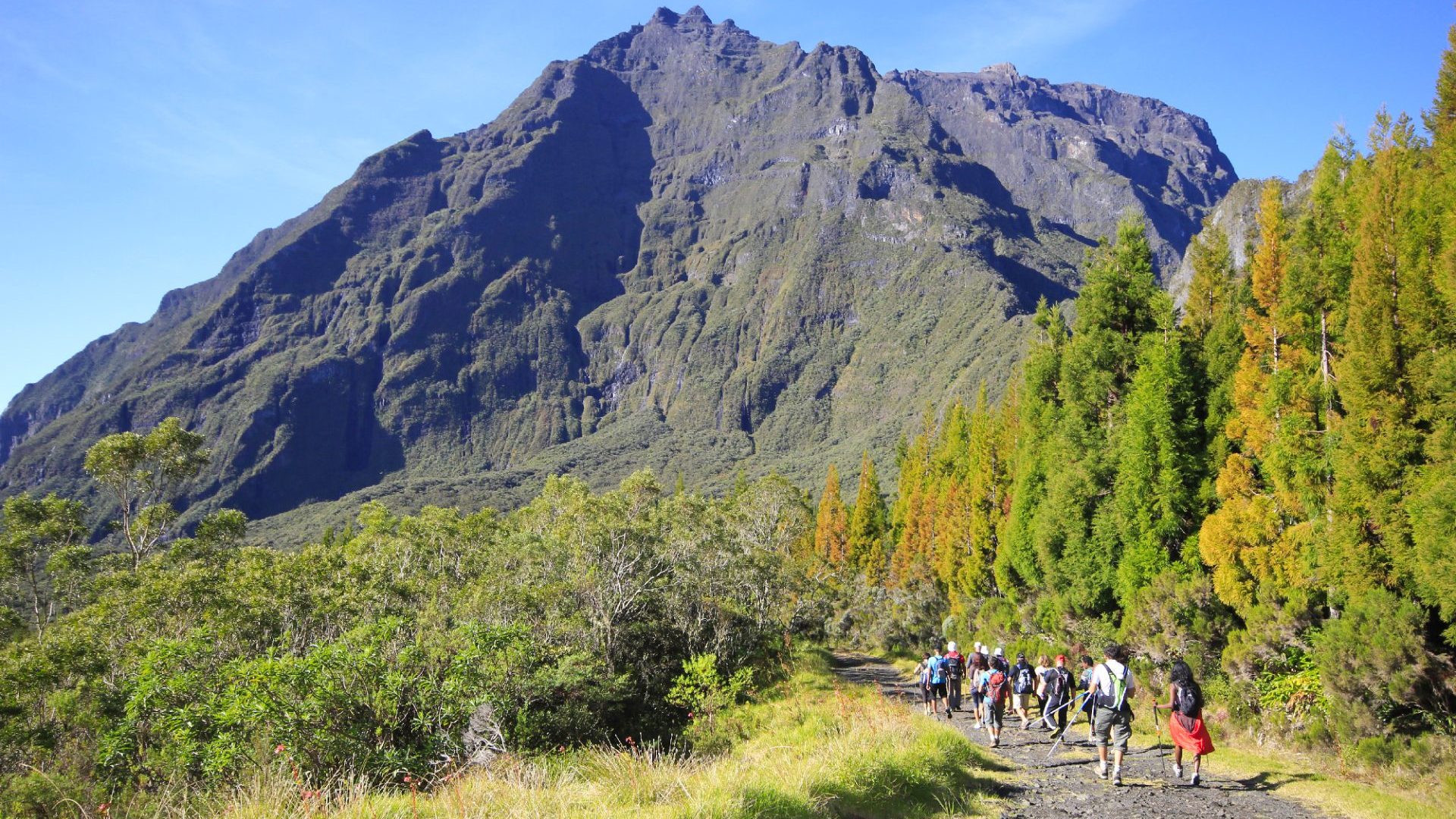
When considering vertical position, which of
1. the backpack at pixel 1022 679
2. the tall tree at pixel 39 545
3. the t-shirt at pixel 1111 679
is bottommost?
the backpack at pixel 1022 679

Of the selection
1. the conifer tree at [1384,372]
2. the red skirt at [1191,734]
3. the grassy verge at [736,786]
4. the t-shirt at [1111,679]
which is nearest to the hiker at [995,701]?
the grassy verge at [736,786]

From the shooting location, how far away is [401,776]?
9781mm

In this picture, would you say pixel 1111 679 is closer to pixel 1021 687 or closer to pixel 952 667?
pixel 1021 687

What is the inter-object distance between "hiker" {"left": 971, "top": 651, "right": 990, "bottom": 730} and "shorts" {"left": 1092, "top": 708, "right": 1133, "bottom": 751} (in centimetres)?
412

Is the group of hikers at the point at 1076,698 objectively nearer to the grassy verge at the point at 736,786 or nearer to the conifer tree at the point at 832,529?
the grassy verge at the point at 736,786

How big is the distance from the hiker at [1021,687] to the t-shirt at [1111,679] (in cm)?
550

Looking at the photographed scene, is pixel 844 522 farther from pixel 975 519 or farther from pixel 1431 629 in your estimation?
pixel 1431 629

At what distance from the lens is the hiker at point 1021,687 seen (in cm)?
1428

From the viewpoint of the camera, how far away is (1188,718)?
9.23 meters

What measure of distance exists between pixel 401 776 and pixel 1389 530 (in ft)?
44.8

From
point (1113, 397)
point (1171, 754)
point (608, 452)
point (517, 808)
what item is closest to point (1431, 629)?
point (1171, 754)

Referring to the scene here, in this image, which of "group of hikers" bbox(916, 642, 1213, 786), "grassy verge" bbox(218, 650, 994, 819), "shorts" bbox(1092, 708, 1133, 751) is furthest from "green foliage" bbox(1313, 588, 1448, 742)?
"grassy verge" bbox(218, 650, 994, 819)

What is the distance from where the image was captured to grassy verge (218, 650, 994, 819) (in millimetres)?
5582

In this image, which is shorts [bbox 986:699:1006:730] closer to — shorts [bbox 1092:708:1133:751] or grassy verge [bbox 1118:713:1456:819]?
grassy verge [bbox 1118:713:1456:819]
